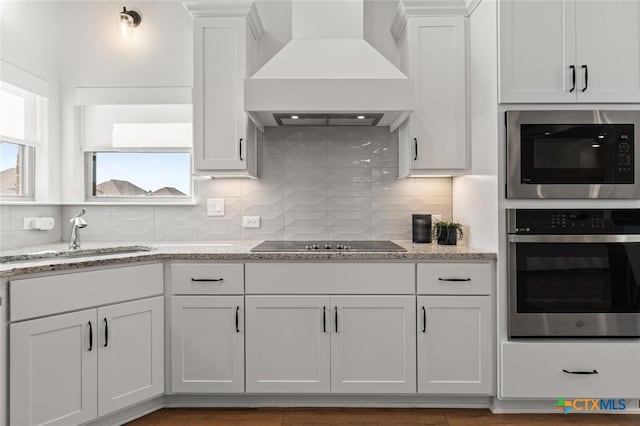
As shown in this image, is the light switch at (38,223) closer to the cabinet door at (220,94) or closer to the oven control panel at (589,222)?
the cabinet door at (220,94)

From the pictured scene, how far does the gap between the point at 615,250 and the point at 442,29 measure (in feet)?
5.44

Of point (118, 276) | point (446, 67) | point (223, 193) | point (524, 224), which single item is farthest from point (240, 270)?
point (446, 67)

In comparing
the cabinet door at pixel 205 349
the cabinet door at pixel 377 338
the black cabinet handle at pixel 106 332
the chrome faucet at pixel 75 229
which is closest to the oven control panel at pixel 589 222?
the cabinet door at pixel 377 338

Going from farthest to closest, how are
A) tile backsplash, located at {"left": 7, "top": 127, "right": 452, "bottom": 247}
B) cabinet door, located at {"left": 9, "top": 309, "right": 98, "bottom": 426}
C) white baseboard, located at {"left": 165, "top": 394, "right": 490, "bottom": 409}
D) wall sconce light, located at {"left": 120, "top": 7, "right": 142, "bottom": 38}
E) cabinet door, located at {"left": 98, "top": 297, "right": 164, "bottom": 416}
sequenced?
tile backsplash, located at {"left": 7, "top": 127, "right": 452, "bottom": 247}
wall sconce light, located at {"left": 120, "top": 7, "right": 142, "bottom": 38}
white baseboard, located at {"left": 165, "top": 394, "right": 490, "bottom": 409}
cabinet door, located at {"left": 98, "top": 297, "right": 164, "bottom": 416}
cabinet door, located at {"left": 9, "top": 309, "right": 98, "bottom": 426}

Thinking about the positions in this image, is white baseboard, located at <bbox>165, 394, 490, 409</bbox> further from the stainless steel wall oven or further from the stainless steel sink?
the stainless steel sink

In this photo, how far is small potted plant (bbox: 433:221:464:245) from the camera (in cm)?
286

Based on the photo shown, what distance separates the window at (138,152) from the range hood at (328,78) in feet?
2.58

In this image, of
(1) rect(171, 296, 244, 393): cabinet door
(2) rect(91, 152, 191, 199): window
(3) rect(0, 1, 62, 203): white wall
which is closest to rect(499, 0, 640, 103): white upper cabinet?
(1) rect(171, 296, 244, 393): cabinet door

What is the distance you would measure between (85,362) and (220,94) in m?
1.73

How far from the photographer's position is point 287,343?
248 cm

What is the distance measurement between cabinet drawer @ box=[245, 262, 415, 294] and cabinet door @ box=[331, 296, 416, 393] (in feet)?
0.18

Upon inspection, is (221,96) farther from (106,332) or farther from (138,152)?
(106,332)

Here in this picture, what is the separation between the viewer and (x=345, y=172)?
322cm

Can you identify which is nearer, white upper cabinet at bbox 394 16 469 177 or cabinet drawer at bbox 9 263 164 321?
cabinet drawer at bbox 9 263 164 321
